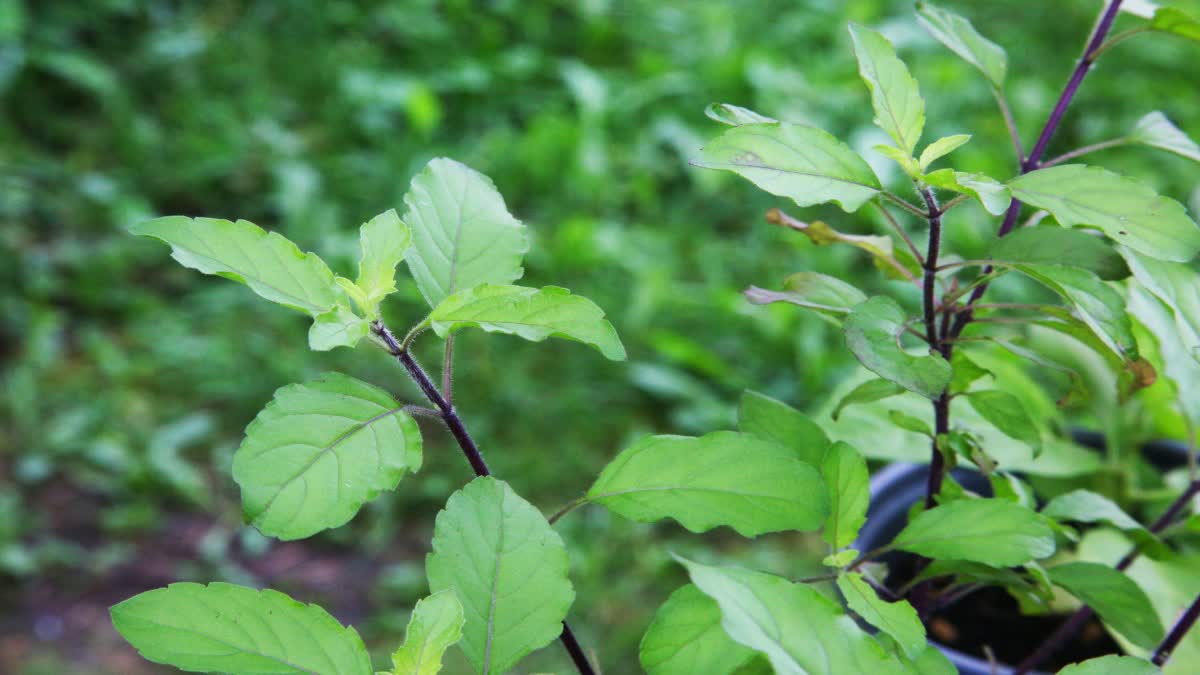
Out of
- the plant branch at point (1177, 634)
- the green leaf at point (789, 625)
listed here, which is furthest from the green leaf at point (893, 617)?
the plant branch at point (1177, 634)

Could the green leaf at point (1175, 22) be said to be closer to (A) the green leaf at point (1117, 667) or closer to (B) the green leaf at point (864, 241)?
(B) the green leaf at point (864, 241)

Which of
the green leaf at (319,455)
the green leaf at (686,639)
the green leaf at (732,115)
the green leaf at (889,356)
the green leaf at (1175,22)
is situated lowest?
the green leaf at (686,639)

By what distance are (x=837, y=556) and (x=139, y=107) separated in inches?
112

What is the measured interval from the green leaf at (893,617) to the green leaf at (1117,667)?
0.27ft

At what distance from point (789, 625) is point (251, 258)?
1.17 feet

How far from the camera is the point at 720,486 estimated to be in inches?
25.2

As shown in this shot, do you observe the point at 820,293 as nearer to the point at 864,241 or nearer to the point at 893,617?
the point at 864,241

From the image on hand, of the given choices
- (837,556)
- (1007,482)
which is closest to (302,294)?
(837,556)

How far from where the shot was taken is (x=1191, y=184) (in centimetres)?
284

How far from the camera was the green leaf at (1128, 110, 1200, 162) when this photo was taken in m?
0.75

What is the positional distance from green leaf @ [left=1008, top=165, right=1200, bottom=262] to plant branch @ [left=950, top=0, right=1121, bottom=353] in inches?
5.0

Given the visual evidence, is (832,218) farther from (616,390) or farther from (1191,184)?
(1191,184)

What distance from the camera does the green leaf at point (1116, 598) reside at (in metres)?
0.73

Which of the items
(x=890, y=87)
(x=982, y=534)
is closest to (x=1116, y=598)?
(x=982, y=534)
